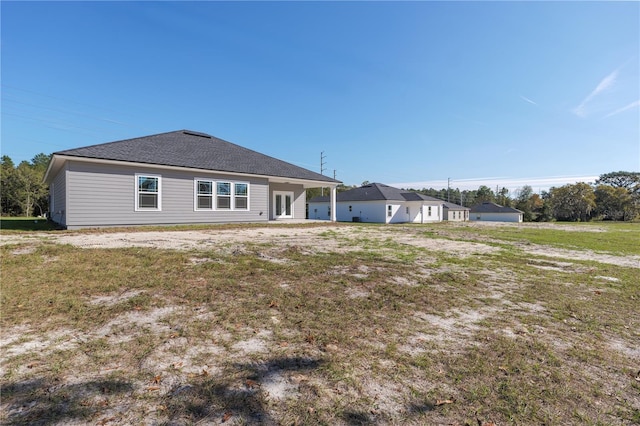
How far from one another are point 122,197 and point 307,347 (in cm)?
1274

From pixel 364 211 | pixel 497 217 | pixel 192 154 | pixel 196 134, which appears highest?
pixel 196 134

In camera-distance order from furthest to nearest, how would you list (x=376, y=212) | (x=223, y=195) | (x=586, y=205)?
(x=586, y=205) → (x=376, y=212) → (x=223, y=195)

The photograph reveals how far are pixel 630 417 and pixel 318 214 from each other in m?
32.7

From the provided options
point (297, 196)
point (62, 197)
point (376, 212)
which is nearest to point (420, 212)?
point (376, 212)

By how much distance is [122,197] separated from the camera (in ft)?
Result: 39.8

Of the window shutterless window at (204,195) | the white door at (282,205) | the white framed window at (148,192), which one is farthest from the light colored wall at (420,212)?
the white framed window at (148,192)

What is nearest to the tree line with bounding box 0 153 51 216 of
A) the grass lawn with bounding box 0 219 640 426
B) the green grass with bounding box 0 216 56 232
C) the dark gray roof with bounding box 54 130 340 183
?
the green grass with bounding box 0 216 56 232

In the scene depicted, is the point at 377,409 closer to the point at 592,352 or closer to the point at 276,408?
the point at 276,408

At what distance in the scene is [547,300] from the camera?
411 cm

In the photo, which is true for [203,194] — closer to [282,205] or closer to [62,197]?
[62,197]

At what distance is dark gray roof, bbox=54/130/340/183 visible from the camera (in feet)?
39.8

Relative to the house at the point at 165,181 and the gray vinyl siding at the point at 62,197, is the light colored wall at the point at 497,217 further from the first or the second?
the gray vinyl siding at the point at 62,197

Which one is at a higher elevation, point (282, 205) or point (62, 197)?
point (62, 197)

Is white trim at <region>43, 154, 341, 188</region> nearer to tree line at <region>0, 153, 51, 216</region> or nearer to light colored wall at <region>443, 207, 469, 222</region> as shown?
tree line at <region>0, 153, 51, 216</region>
